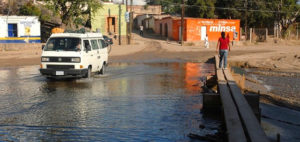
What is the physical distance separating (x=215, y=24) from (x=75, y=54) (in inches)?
1569

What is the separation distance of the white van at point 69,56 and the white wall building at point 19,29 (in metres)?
22.9

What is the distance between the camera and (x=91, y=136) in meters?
7.45

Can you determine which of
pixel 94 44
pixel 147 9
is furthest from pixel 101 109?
pixel 147 9

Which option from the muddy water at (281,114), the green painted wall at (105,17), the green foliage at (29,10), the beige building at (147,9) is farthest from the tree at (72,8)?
the beige building at (147,9)

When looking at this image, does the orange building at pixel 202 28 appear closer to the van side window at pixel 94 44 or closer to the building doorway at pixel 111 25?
the building doorway at pixel 111 25

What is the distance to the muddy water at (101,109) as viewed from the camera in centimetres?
768

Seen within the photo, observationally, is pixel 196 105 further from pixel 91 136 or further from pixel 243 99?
pixel 91 136

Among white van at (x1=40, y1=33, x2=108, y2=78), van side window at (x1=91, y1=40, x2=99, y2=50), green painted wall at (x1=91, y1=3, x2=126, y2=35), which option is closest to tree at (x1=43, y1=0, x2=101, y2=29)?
green painted wall at (x1=91, y1=3, x2=126, y2=35)

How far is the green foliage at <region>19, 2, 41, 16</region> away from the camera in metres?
39.0

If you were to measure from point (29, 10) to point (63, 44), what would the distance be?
26.0 metres

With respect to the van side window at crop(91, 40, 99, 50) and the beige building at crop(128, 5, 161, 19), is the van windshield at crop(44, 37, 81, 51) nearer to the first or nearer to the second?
the van side window at crop(91, 40, 99, 50)

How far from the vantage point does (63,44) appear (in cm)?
1550

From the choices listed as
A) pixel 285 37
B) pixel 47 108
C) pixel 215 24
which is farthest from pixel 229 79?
pixel 285 37

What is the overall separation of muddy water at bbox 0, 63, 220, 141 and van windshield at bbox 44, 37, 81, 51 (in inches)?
54.5
